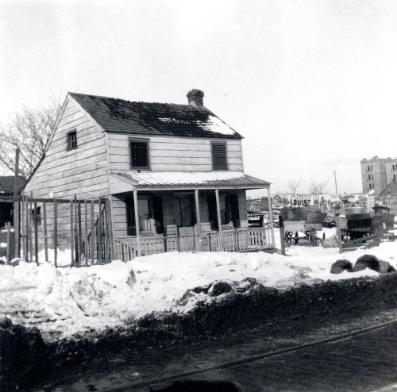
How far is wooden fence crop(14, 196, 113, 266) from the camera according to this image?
12.7 metres

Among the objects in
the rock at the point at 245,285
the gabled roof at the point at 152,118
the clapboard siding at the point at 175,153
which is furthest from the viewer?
the gabled roof at the point at 152,118

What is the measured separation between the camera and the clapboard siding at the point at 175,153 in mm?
17703

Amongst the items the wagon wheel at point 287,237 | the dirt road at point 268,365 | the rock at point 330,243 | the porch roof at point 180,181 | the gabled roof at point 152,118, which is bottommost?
the dirt road at point 268,365

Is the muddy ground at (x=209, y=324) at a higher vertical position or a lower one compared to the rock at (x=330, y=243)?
lower

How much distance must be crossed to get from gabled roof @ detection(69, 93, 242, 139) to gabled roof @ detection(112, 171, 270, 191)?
1.83m

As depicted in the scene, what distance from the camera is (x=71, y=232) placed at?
1289 centimetres

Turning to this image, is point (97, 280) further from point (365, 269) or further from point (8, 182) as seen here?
point (8, 182)

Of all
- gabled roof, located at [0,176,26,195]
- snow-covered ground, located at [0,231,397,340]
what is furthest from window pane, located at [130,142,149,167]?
gabled roof, located at [0,176,26,195]

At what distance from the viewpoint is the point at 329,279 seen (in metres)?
10.6

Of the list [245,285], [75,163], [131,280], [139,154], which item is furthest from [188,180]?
[131,280]

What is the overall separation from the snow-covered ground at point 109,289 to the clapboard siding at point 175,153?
6.80m

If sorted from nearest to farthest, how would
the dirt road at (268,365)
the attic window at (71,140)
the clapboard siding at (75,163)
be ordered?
the dirt road at (268,365)
the clapboard siding at (75,163)
the attic window at (71,140)

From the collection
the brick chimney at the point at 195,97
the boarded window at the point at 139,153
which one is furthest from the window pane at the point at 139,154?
the brick chimney at the point at 195,97

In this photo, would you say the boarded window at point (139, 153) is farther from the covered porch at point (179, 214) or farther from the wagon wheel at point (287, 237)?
the wagon wheel at point (287, 237)
